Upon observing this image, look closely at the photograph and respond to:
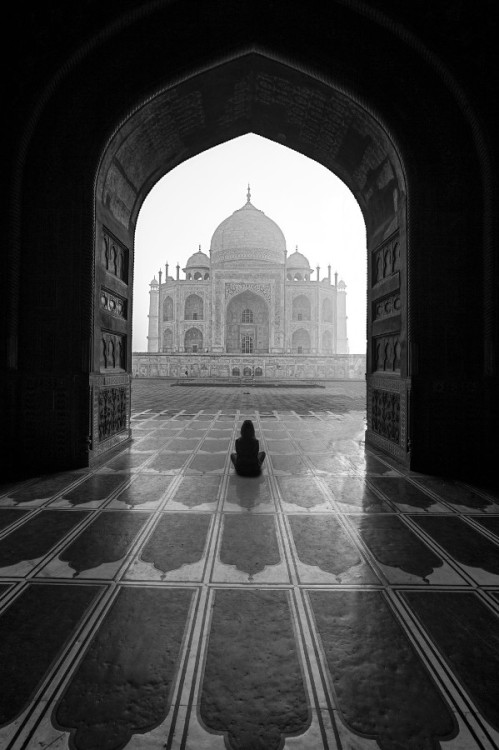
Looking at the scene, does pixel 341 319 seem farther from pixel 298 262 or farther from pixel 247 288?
pixel 247 288

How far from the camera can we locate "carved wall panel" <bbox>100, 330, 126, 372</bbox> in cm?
→ 381

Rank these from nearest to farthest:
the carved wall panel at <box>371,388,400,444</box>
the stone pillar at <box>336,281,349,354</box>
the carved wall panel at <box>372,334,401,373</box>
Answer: the carved wall panel at <box>371,388,400,444</box>, the carved wall panel at <box>372,334,401,373</box>, the stone pillar at <box>336,281,349,354</box>

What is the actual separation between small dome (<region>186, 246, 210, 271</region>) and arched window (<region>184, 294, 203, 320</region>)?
171 inches

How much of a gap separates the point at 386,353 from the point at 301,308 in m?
32.1

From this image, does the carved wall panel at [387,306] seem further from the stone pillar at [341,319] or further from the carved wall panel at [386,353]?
the stone pillar at [341,319]

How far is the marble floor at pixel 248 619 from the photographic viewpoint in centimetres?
90

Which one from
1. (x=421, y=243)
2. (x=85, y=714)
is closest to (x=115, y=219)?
(x=421, y=243)

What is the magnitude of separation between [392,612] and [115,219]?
4.08 meters

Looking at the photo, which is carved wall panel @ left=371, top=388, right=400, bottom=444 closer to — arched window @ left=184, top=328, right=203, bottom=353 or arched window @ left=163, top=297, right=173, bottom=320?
arched window @ left=184, top=328, right=203, bottom=353

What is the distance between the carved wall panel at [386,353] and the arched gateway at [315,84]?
0.22 meters

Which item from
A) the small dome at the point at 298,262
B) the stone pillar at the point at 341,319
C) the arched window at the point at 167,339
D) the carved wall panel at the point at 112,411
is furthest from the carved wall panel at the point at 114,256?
the stone pillar at the point at 341,319

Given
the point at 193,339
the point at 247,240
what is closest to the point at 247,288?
the point at 247,240

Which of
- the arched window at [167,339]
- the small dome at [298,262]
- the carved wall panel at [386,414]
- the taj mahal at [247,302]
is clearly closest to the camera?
the carved wall panel at [386,414]

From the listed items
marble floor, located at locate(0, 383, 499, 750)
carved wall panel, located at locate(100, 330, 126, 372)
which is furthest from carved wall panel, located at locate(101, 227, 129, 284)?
marble floor, located at locate(0, 383, 499, 750)
